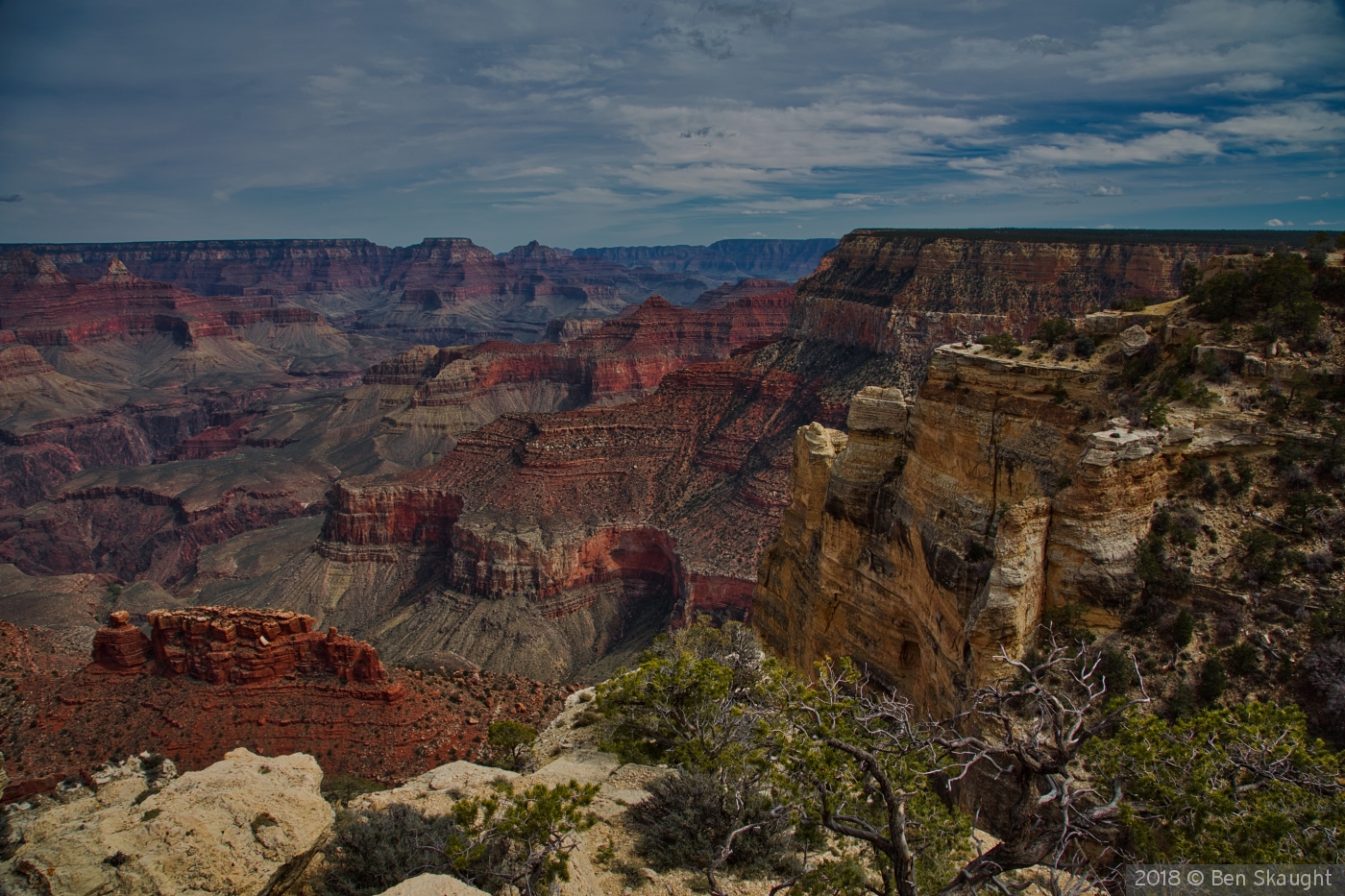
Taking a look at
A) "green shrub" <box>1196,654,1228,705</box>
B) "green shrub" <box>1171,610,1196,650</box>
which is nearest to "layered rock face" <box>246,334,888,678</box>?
"green shrub" <box>1171,610,1196,650</box>

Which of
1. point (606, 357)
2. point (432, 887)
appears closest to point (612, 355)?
point (606, 357)

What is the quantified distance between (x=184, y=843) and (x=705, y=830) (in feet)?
29.5

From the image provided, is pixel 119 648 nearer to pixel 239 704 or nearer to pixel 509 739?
pixel 239 704

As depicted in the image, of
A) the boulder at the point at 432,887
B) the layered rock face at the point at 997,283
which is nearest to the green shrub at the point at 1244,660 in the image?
the boulder at the point at 432,887

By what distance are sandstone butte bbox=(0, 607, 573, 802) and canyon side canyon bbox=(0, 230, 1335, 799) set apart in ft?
1.01

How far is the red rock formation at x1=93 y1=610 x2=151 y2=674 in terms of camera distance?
100ft

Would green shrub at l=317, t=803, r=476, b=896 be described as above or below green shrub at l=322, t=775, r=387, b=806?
above

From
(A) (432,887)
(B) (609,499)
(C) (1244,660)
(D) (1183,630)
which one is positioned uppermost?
(D) (1183,630)

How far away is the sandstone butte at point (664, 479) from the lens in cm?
6462

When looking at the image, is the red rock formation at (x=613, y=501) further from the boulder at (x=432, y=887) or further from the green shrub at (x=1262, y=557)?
the boulder at (x=432, y=887)

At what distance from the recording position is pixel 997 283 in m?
71.5

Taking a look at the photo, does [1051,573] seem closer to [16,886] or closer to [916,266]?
[16,886]

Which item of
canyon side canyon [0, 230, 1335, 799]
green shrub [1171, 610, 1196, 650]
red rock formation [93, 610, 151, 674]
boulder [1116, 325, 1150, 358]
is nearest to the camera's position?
green shrub [1171, 610, 1196, 650]

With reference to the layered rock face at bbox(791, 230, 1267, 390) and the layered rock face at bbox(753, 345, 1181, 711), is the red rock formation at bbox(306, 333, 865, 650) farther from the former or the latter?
the layered rock face at bbox(753, 345, 1181, 711)
